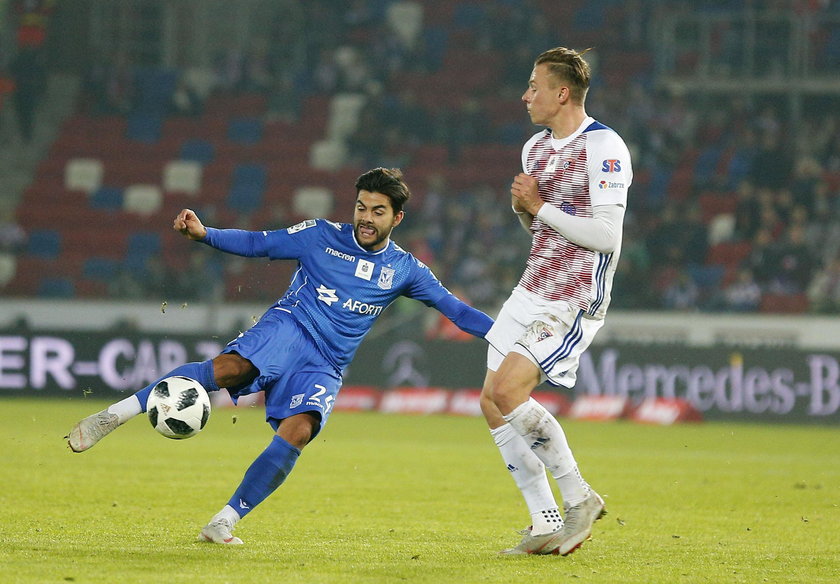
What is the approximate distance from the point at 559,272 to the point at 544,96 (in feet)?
2.65

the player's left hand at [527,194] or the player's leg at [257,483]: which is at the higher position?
the player's left hand at [527,194]

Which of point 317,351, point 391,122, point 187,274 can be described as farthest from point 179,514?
point 391,122

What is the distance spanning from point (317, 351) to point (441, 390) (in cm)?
1173

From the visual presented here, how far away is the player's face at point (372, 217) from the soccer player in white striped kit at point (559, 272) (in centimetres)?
72

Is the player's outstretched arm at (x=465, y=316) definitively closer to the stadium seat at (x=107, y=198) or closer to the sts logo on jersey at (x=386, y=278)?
the sts logo on jersey at (x=386, y=278)

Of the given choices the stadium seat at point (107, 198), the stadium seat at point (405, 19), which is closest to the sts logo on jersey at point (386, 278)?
the stadium seat at point (107, 198)

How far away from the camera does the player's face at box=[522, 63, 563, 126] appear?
243 inches

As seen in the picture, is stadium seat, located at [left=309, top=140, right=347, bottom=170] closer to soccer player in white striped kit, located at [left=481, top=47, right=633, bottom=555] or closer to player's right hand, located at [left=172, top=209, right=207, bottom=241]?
player's right hand, located at [left=172, top=209, right=207, bottom=241]

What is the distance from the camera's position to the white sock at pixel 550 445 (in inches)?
240

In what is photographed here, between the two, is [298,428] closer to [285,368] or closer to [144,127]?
[285,368]

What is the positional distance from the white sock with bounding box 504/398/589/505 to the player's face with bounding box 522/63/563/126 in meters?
1.31

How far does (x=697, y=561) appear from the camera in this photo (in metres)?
6.18

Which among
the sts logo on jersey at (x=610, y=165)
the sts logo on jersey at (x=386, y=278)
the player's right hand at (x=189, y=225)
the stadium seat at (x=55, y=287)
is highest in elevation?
the sts logo on jersey at (x=610, y=165)

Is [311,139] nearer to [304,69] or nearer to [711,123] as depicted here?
[304,69]
